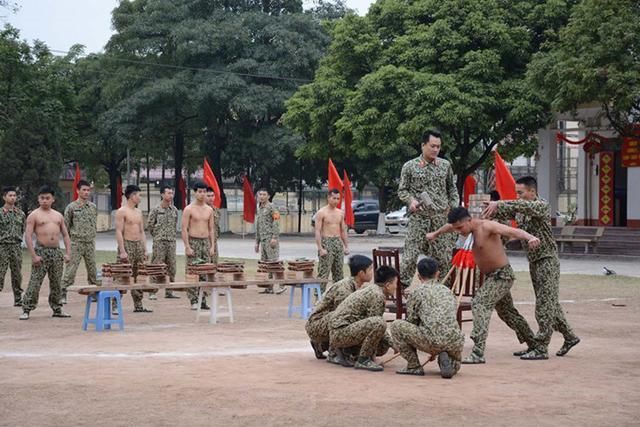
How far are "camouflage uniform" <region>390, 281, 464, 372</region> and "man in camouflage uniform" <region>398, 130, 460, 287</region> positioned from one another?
1.95 m

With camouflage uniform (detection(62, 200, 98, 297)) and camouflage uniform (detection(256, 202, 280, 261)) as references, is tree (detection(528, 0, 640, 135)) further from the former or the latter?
camouflage uniform (detection(62, 200, 98, 297))

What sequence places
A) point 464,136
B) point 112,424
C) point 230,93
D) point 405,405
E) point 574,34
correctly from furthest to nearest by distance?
1. point 230,93
2. point 464,136
3. point 574,34
4. point 405,405
5. point 112,424

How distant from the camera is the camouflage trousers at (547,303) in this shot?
11.3 m

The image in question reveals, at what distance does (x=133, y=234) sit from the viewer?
1706 cm

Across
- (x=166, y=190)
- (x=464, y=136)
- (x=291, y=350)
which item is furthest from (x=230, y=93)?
(x=291, y=350)

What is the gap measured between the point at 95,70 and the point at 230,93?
33.3 ft

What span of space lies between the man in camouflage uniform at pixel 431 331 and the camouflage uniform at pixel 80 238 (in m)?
7.72

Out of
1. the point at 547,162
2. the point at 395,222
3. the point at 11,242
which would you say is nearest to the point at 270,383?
the point at 11,242

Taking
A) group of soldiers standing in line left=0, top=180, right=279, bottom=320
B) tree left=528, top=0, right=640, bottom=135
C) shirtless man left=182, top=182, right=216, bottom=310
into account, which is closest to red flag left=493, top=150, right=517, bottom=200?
tree left=528, top=0, right=640, bottom=135

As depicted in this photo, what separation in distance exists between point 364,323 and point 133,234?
24.3 ft

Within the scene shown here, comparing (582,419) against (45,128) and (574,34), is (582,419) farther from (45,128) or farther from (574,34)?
(45,128)

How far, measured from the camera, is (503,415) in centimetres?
820

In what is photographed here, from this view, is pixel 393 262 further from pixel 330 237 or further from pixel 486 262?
pixel 330 237

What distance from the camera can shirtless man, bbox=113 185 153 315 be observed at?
55.4ft
